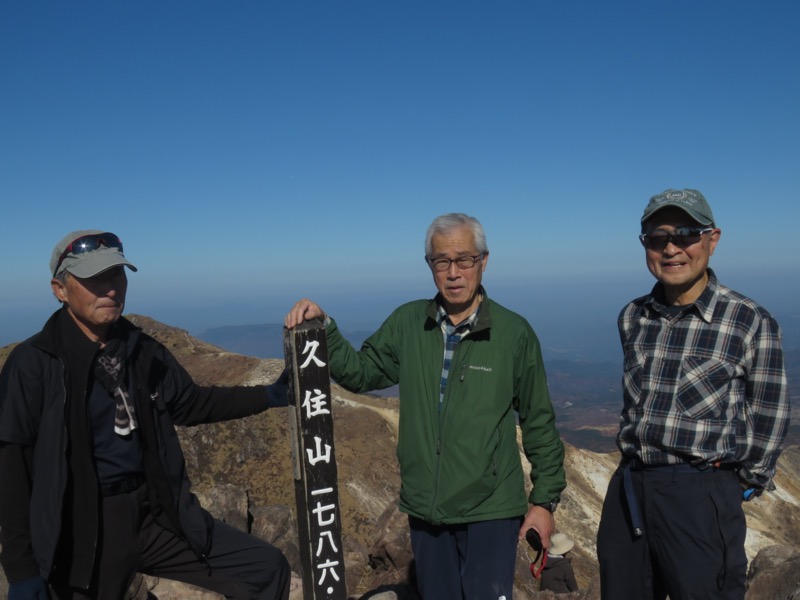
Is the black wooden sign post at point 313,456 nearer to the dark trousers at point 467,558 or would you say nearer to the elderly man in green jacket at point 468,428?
the elderly man in green jacket at point 468,428

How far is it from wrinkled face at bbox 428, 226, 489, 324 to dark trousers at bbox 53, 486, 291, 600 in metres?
2.94

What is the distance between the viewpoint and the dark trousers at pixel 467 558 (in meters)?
4.85

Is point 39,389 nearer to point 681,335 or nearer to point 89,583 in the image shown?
point 89,583

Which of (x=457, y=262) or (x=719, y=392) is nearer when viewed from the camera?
(x=719, y=392)

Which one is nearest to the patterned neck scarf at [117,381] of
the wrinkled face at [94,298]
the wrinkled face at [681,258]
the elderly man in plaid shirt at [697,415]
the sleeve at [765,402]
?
the wrinkled face at [94,298]

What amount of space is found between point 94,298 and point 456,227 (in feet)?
9.66

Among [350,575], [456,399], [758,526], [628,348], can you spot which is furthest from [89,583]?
[758,526]

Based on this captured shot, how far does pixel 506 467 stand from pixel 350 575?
21.3ft

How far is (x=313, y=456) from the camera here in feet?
17.2

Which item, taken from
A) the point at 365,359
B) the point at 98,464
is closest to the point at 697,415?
the point at 365,359

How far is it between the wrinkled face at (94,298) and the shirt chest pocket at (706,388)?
448 cm

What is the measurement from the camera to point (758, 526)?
2939 centimetres

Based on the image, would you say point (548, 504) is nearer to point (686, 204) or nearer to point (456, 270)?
point (456, 270)

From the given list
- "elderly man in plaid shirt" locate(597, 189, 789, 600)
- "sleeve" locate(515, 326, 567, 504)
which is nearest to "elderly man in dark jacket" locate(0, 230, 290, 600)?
"sleeve" locate(515, 326, 567, 504)
